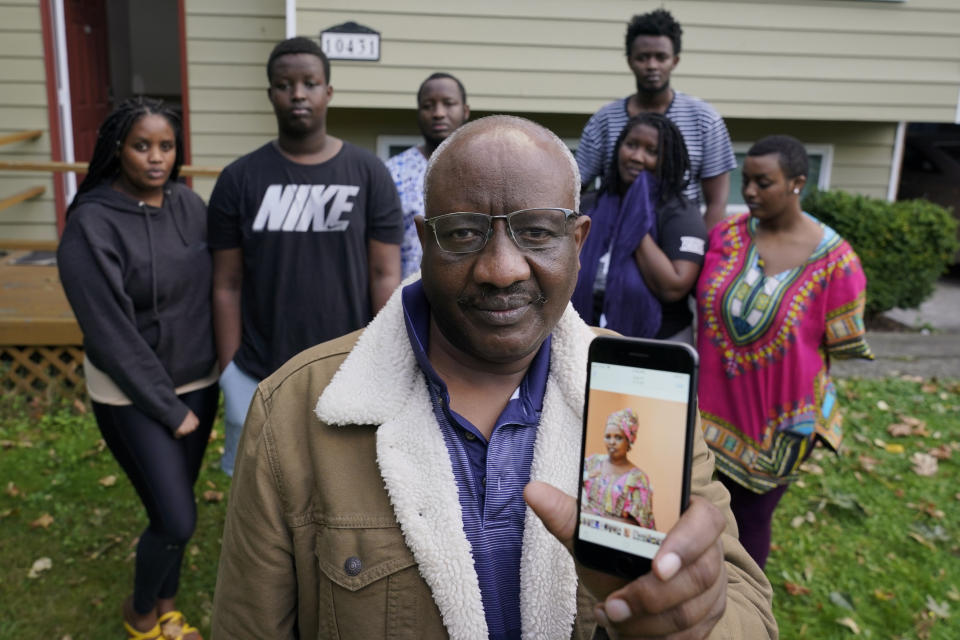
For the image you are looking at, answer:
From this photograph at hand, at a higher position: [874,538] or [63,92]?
[63,92]

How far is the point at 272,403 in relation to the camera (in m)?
1.55

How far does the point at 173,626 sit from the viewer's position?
333 cm

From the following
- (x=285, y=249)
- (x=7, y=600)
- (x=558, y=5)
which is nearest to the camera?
(x=285, y=249)

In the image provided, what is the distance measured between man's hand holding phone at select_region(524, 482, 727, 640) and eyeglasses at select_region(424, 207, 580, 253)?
48cm

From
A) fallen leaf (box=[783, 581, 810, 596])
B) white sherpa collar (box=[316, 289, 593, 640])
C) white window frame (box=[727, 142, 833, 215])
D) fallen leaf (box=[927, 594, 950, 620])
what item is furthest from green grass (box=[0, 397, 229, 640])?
white window frame (box=[727, 142, 833, 215])

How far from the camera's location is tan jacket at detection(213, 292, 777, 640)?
1.44 metres

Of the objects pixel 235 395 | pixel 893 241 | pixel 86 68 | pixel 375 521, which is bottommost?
pixel 235 395

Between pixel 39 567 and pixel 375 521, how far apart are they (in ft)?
10.7

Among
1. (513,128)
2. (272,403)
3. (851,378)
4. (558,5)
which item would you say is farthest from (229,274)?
(851,378)

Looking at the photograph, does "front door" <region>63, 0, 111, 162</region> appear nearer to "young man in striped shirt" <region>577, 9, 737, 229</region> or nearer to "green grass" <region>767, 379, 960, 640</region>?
"young man in striped shirt" <region>577, 9, 737, 229</region>

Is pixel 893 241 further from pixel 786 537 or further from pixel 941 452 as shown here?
pixel 786 537

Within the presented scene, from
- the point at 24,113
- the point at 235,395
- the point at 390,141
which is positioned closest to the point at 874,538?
the point at 235,395

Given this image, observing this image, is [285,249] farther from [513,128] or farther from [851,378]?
[851,378]

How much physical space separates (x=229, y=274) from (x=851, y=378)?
16.9ft
